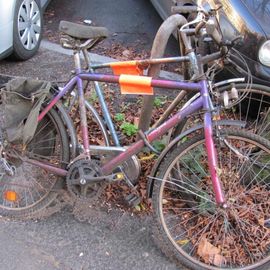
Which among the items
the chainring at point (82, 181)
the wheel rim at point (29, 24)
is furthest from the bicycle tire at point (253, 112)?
the wheel rim at point (29, 24)

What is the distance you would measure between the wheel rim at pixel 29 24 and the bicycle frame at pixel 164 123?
7.30 feet

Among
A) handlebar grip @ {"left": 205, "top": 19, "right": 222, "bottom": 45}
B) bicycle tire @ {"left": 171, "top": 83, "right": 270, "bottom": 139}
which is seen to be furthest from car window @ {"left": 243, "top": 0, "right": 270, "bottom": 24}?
handlebar grip @ {"left": 205, "top": 19, "right": 222, "bottom": 45}

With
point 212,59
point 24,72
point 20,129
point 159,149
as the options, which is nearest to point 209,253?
point 159,149

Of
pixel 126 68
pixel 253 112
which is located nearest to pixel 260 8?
pixel 253 112

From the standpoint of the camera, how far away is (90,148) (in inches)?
123

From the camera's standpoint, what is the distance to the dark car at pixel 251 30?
379cm

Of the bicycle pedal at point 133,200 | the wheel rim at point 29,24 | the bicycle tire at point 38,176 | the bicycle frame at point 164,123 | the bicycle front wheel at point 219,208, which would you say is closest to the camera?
the bicycle frame at point 164,123

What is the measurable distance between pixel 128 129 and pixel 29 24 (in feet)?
6.55

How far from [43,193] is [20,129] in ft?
2.06

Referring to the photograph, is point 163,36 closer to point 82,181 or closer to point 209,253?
point 82,181

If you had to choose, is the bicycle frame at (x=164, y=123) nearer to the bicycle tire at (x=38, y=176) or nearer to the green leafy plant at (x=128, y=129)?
the bicycle tire at (x=38, y=176)

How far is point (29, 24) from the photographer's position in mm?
5152

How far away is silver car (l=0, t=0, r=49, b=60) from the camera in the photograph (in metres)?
4.68

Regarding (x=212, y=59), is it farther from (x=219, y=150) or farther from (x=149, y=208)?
(x=149, y=208)
